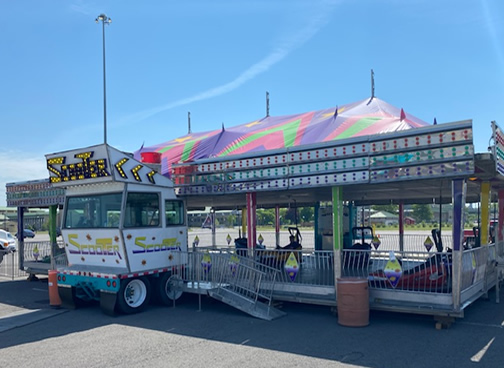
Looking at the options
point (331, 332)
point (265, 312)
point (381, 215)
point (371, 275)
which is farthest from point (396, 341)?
point (381, 215)

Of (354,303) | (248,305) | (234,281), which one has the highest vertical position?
(234,281)

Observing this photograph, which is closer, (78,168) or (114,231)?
(114,231)

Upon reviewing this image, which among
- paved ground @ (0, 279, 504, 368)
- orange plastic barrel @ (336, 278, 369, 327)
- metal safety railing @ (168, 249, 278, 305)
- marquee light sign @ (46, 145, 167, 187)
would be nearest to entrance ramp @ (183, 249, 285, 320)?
metal safety railing @ (168, 249, 278, 305)

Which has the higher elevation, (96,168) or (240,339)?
(96,168)

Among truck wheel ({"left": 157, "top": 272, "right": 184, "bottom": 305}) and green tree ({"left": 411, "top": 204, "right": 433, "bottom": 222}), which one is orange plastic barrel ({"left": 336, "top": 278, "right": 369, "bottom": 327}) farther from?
green tree ({"left": 411, "top": 204, "right": 433, "bottom": 222})

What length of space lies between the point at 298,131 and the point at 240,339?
21.8ft

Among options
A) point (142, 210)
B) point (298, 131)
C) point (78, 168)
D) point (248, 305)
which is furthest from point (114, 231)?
point (298, 131)

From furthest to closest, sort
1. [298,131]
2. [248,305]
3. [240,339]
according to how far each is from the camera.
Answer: [298,131] < [248,305] < [240,339]

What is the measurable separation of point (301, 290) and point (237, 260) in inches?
65.0

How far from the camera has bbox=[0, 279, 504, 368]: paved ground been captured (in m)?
6.66

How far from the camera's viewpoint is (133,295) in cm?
1039

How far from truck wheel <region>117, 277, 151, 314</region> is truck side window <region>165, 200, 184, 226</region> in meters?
1.69

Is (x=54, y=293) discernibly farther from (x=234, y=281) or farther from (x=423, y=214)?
(x=423, y=214)

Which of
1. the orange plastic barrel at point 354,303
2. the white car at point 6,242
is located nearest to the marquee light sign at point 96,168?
the orange plastic barrel at point 354,303
